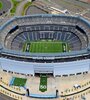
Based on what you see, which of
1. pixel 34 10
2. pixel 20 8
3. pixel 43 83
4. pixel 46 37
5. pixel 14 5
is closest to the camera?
pixel 43 83

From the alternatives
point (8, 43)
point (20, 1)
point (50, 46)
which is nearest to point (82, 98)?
point (50, 46)

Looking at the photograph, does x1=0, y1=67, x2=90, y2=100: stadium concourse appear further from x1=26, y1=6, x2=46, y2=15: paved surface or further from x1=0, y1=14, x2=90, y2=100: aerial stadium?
x1=26, y1=6, x2=46, y2=15: paved surface

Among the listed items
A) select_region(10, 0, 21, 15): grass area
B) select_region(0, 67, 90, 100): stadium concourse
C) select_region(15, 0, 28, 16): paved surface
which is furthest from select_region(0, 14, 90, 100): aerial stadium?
select_region(10, 0, 21, 15): grass area

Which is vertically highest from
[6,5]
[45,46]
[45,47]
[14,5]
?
[6,5]

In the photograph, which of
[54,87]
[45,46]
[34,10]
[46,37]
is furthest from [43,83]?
[34,10]

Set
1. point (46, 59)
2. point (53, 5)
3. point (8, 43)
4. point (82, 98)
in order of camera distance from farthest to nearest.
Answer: point (53, 5), point (8, 43), point (46, 59), point (82, 98)

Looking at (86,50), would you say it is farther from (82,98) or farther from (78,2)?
(78,2)

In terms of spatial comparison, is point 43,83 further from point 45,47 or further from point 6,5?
point 6,5

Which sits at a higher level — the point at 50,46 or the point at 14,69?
the point at 50,46
